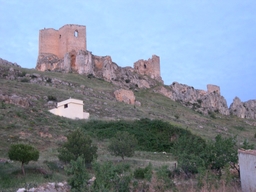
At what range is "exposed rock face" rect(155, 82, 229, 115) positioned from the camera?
2120 inches

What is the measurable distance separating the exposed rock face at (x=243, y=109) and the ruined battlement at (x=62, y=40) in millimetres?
27510

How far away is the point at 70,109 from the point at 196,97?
35.7 m

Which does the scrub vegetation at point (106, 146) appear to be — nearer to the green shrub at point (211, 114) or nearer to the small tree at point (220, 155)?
the small tree at point (220, 155)

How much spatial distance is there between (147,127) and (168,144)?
2.58 meters

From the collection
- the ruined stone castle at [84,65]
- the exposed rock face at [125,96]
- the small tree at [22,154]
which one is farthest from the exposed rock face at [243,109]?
the small tree at [22,154]

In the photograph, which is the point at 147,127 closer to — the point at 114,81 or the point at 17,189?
the point at 17,189

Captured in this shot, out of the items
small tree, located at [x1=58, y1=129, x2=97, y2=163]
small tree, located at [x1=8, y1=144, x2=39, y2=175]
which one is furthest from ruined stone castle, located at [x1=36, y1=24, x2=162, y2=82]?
small tree, located at [x1=8, y1=144, x2=39, y2=175]

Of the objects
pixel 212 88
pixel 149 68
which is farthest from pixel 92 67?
pixel 212 88

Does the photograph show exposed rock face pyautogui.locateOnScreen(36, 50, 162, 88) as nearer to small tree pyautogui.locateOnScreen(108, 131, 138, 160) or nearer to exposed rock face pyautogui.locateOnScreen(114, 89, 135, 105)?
exposed rock face pyautogui.locateOnScreen(114, 89, 135, 105)

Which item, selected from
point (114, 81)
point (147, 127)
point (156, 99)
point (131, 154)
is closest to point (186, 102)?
point (156, 99)

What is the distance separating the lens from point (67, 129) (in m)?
21.7

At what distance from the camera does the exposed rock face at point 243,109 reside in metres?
58.9

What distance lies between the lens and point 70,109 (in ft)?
87.0

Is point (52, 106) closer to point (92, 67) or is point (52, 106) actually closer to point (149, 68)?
point (92, 67)
